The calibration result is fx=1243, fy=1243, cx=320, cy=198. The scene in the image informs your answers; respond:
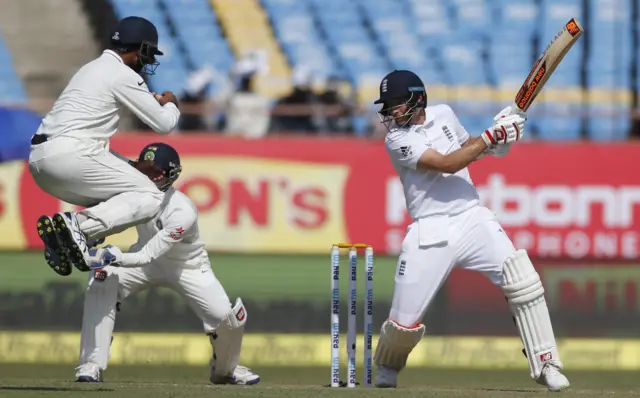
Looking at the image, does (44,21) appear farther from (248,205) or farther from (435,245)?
(435,245)

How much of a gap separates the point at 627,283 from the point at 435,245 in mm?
4365

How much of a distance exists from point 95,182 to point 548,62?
2399 millimetres

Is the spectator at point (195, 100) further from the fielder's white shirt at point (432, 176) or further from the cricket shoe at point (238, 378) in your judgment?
the fielder's white shirt at point (432, 176)

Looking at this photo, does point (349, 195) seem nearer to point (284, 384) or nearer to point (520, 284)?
point (284, 384)

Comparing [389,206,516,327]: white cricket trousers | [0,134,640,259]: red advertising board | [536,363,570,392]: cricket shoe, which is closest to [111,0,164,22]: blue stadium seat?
[0,134,640,259]: red advertising board

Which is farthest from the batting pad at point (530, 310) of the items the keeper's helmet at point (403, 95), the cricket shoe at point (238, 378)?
the cricket shoe at point (238, 378)

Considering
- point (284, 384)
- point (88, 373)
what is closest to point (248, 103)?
point (284, 384)

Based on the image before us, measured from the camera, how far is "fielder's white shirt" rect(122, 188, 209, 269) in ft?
22.4

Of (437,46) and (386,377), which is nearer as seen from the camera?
(386,377)

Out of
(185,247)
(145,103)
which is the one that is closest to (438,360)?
(185,247)

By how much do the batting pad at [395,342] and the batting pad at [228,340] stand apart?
1.06 metres

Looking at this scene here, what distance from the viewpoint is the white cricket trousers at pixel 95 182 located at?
6.08m

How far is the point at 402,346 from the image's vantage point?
21.7 feet

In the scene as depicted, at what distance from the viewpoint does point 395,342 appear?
661 cm
